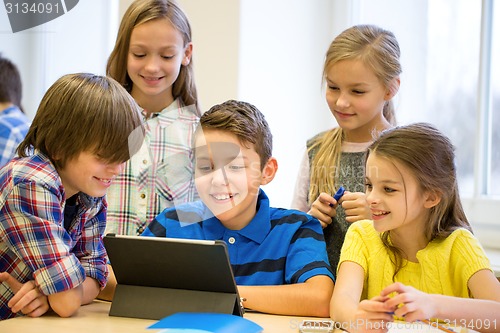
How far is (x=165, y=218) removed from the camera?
5.25 feet

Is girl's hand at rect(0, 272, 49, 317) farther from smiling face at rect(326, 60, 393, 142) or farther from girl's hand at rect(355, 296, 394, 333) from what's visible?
smiling face at rect(326, 60, 393, 142)

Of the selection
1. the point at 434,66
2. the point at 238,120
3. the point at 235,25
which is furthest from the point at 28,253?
the point at 434,66

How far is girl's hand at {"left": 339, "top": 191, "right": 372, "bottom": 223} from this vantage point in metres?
1.61

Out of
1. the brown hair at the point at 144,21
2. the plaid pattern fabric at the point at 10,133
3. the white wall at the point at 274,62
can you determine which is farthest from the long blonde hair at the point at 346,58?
the plaid pattern fabric at the point at 10,133

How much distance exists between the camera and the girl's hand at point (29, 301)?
1313 mm

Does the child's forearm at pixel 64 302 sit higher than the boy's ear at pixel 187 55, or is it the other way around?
the boy's ear at pixel 187 55

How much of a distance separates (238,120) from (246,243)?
0.90 ft

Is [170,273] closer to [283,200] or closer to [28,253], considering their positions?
[28,253]

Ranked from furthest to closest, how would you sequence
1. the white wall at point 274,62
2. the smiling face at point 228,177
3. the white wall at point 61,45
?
the white wall at point 61,45
the white wall at point 274,62
the smiling face at point 228,177

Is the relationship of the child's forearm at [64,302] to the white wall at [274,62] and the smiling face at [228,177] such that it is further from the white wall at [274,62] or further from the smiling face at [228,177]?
the white wall at [274,62]

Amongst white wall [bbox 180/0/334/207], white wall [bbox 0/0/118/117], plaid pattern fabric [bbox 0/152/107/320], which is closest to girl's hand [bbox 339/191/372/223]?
plaid pattern fabric [bbox 0/152/107/320]

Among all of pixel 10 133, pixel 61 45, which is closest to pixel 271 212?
pixel 10 133

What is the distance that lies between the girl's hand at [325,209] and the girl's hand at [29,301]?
2.10ft

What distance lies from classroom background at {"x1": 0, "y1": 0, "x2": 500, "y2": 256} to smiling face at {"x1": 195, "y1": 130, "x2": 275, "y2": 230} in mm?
727
